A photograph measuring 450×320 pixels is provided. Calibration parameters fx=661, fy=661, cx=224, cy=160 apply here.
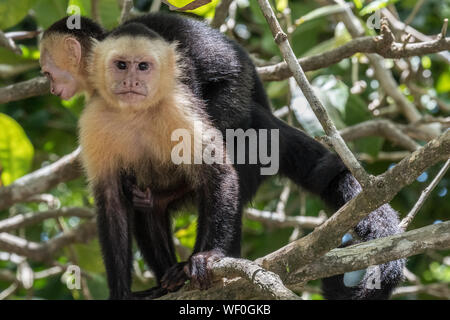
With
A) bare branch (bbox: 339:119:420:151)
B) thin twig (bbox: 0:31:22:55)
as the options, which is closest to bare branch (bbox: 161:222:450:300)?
bare branch (bbox: 339:119:420:151)

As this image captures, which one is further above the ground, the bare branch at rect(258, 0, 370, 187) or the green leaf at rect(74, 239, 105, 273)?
the green leaf at rect(74, 239, 105, 273)

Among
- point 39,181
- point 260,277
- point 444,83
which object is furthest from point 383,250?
point 444,83

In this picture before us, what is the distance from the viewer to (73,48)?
12.8ft

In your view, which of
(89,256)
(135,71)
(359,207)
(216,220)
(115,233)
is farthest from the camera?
(89,256)

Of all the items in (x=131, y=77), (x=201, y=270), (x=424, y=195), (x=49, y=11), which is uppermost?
(x=49, y=11)

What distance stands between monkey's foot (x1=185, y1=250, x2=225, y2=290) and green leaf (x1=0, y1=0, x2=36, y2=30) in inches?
82.7

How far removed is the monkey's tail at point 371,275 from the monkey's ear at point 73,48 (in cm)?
174

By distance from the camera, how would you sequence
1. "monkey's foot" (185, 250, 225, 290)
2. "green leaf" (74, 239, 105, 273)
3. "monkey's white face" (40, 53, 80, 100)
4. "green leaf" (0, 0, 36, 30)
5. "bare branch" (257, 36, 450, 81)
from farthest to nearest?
"green leaf" (74, 239, 105, 273) < "green leaf" (0, 0, 36, 30) < "monkey's white face" (40, 53, 80, 100) < "bare branch" (257, 36, 450, 81) < "monkey's foot" (185, 250, 225, 290)

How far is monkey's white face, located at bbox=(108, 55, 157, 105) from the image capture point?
3.38 meters

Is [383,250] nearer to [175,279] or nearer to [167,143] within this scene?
[175,279]

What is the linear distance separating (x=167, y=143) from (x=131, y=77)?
41 centimetres

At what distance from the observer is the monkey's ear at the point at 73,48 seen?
3893 mm

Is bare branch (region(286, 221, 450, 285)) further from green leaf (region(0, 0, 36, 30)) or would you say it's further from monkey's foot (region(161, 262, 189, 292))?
green leaf (region(0, 0, 36, 30))

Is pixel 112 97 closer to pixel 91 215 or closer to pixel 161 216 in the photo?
pixel 161 216
